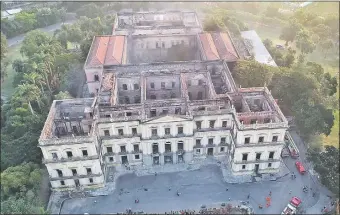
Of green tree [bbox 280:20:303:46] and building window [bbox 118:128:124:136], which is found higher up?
building window [bbox 118:128:124:136]

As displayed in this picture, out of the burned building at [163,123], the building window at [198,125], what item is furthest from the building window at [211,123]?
the building window at [198,125]

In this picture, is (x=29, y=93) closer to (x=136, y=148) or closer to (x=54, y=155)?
(x=54, y=155)

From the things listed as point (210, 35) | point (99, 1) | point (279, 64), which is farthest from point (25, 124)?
point (99, 1)

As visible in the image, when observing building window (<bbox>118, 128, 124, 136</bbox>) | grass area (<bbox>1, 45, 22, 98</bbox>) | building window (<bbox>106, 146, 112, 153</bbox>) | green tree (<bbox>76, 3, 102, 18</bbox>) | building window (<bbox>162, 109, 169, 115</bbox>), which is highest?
building window (<bbox>162, 109, 169, 115</bbox>)

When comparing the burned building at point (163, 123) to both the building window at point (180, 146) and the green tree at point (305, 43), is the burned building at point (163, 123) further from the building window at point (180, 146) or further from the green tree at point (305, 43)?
the green tree at point (305, 43)

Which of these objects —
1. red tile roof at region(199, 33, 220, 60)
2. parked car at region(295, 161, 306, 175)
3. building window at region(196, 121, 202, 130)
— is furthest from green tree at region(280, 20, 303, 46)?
building window at region(196, 121, 202, 130)

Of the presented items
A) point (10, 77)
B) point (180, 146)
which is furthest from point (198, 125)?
point (10, 77)

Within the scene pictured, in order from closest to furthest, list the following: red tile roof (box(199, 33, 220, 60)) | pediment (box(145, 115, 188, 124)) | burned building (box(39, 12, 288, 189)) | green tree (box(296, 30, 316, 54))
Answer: burned building (box(39, 12, 288, 189)) < pediment (box(145, 115, 188, 124)) < red tile roof (box(199, 33, 220, 60)) < green tree (box(296, 30, 316, 54))

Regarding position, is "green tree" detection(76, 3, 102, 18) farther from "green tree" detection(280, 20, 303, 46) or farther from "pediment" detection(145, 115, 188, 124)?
"pediment" detection(145, 115, 188, 124)
